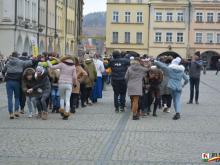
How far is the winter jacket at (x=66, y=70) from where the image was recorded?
17.4 metres

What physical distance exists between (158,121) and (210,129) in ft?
6.97

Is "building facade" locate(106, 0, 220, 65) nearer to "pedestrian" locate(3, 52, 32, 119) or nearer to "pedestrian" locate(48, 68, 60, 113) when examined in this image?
"pedestrian" locate(48, 68, 60, 113)

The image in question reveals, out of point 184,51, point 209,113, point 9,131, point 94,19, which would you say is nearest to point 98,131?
point 9,131

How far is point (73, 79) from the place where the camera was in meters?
17.5

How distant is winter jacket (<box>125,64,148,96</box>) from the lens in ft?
58.2

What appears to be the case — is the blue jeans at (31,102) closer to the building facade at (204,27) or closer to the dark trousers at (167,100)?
the dark trousers at (167,100)

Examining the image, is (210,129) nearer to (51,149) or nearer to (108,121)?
(108,121)

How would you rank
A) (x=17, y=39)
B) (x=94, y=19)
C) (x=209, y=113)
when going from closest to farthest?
(x=209, y=113) → (x=17, y=39) → (x=94, y=19)

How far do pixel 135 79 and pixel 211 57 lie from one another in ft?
260

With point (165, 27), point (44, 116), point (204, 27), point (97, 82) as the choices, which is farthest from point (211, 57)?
point (44, 116)

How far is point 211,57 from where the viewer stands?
314 ft

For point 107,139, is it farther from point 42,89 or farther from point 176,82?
point 176,82

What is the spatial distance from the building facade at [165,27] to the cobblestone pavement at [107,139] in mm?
75153

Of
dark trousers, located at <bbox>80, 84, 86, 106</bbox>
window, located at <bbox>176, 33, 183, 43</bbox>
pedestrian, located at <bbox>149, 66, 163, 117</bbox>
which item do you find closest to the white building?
dark trousers, located at <bbox>80, 84, 86, 106</bbox>
